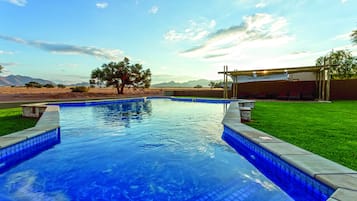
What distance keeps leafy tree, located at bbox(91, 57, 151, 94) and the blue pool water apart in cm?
1709

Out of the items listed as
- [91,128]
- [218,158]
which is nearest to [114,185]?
[218,158]

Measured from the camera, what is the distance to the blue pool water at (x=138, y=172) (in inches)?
112

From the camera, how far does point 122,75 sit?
874 inches

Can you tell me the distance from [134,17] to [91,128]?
9.63m

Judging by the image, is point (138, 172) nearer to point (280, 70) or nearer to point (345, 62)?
point (280, 70)

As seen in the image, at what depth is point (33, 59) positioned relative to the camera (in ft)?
63.8

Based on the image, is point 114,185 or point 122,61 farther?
point 122,61

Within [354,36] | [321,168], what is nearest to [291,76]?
[354,36]

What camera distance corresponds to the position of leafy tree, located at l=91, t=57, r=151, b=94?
21781 millimetres

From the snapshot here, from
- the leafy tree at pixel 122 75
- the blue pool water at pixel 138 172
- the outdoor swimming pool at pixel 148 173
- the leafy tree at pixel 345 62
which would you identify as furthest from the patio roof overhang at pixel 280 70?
the blue pool water at pixel 138 172

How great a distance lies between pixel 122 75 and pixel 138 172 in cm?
1974

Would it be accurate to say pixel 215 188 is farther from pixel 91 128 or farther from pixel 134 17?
pixel 134 17

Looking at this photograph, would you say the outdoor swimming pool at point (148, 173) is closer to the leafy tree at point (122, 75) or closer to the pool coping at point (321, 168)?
the pool coping at point (321, 168)

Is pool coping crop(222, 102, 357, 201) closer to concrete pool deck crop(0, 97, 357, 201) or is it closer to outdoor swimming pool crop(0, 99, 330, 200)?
concrete pool deck crop(0, 97, 357, 201)
